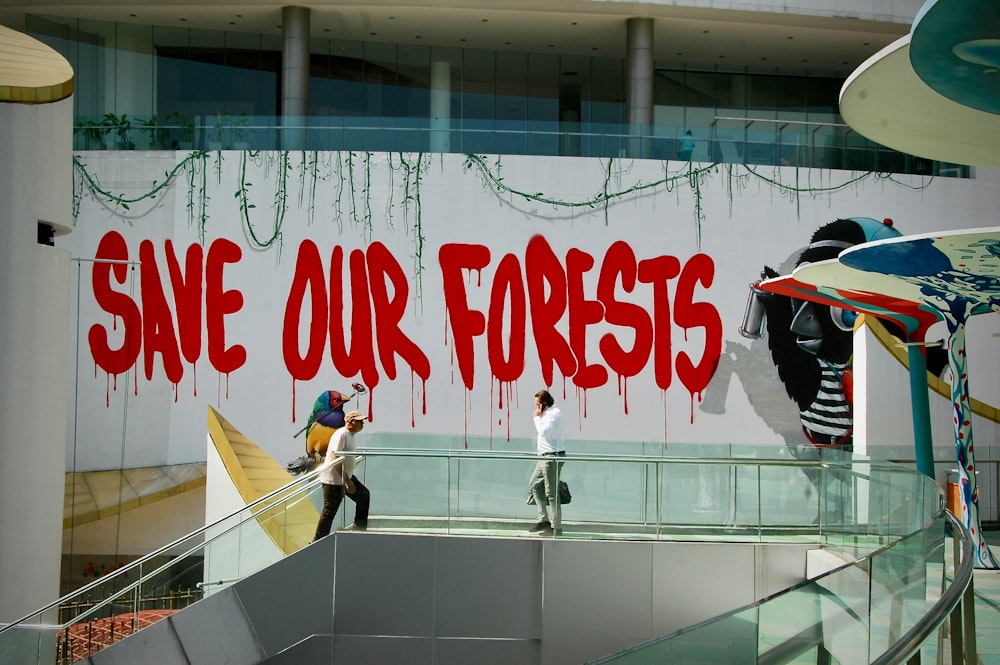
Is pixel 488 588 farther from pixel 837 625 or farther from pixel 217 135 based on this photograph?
pixel 217 135

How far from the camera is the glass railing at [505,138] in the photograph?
18.6 meters

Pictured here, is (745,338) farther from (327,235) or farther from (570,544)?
(570,544)

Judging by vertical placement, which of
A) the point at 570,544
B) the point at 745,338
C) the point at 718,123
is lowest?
the point at 570,544

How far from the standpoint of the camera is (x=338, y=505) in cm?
1111

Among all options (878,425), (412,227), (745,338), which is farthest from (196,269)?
(878,425)

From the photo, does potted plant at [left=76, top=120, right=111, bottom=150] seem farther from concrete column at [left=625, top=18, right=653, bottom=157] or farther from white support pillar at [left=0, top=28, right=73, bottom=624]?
concrete column at [left=625, top=18, right=653, bottom=157]

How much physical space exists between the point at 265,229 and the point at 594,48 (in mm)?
8011

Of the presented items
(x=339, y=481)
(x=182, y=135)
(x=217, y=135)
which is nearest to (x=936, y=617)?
(x=339, y=481)

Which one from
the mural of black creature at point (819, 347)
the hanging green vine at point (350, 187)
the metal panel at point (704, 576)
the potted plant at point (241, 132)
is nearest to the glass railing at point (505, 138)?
the potted plant at point (241, 132)

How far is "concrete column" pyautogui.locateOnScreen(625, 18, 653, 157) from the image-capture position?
20.5 metres

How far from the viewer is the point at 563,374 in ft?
61.1

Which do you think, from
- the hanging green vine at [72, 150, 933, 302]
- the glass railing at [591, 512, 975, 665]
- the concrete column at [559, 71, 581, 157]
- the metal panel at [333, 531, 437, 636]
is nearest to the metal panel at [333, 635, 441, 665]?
the metal panel at [333, 531, 437, 636]

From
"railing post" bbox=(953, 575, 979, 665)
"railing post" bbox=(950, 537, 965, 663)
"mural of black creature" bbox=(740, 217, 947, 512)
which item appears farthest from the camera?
"mural of black creature" bbox=(740, 217, 947, 512)

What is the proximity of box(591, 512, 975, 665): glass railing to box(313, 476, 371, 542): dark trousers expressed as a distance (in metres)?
6.54
